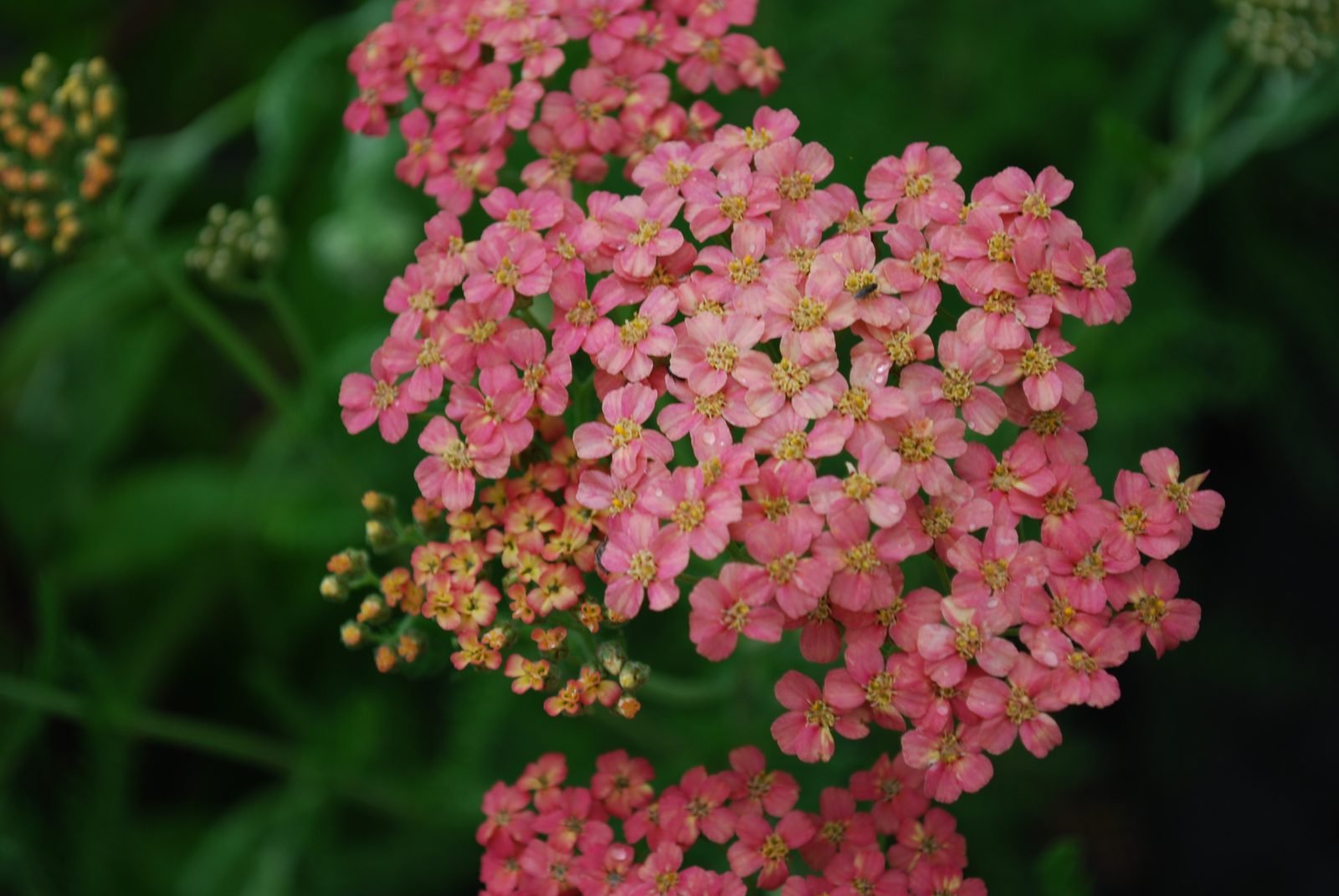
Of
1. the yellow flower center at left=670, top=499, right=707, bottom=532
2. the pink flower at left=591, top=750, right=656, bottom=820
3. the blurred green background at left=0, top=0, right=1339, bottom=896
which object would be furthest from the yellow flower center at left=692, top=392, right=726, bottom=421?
the blurred green background at left=0, top=0, right=1339, bottom=896

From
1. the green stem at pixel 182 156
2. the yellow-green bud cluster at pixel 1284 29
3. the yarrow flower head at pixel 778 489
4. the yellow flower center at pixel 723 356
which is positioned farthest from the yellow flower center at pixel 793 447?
the green stem at pixel 182 156

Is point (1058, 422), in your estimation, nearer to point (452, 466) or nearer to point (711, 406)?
point (711, 406)

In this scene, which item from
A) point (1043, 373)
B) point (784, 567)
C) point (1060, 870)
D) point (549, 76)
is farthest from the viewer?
point (549, 76)

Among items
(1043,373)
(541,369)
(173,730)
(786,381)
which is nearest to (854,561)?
(786,381)

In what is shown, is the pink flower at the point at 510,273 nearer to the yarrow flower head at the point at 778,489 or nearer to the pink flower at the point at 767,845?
the yarrow flower head at the point at 778,489

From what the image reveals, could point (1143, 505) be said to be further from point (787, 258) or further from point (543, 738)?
point (543, 738)

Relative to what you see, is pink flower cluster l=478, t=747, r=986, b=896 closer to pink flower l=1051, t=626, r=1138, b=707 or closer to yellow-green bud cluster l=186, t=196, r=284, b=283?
pink flower l=1051, t=626, r=1138, b=707
